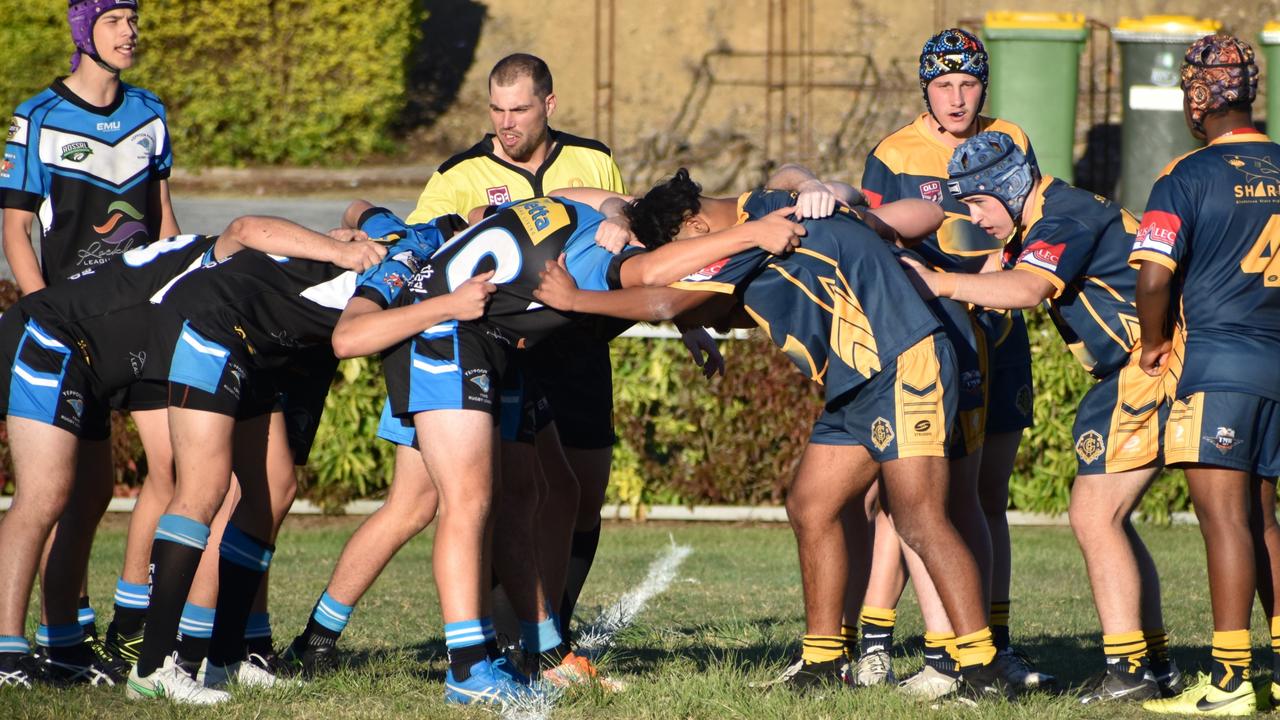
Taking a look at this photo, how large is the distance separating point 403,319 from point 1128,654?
2.86 m

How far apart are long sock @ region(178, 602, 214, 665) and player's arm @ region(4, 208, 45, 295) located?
179 centimetres

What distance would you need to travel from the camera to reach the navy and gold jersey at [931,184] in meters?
6.04

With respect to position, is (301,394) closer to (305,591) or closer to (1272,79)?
(305,591)

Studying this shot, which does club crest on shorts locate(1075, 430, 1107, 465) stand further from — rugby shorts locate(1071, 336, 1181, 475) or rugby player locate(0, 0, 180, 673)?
rugby player locate(0, 0, 180, 673)

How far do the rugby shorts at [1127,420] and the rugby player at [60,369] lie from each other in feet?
9.06

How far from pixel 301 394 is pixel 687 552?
4.36 m

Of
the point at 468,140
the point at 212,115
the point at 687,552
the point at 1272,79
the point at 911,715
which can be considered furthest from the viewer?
the point at 468,140

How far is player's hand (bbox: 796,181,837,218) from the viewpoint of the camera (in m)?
5.22

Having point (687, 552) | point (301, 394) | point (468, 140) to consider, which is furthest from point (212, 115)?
point (301, 394)

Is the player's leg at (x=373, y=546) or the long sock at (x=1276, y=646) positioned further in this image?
the player's leg at (x=373, y=546)

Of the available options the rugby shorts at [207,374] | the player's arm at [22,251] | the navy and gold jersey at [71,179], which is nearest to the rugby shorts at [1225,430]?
the rugby shorts at [207,374]

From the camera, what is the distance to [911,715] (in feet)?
15.8

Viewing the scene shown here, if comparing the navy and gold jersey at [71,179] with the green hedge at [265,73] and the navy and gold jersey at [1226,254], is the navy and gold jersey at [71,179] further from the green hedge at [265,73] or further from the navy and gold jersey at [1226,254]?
the green hedge at [265,73]

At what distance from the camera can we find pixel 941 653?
5.55 metres
